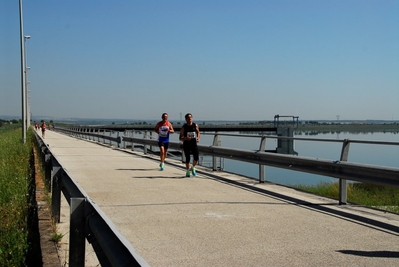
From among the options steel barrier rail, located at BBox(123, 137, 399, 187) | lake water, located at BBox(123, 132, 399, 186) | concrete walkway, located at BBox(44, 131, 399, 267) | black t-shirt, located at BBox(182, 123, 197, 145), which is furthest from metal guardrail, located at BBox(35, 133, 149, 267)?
black t-shirt, located at BBox(182, 123, 197, 145)

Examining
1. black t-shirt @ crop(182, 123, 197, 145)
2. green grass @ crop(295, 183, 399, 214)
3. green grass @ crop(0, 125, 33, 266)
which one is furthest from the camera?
black t-shirt @ crop(182, 123, 197, 145)

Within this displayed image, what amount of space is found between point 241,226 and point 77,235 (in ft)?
12.1

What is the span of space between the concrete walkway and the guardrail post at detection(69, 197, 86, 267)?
80cm

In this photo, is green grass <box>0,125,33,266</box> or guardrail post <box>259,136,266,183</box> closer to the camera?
green grass <box>0,125,33,266</box>

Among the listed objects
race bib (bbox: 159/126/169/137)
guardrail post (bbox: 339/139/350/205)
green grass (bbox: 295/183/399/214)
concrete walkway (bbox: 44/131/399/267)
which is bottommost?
green grass (bbox: 295/183/399/214)

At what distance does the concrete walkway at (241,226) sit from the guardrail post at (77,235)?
0.80 metres

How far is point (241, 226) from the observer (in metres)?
8.30

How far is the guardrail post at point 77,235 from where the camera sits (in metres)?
4.99

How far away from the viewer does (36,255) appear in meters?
6.53

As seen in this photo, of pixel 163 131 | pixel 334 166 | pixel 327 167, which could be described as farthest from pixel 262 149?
pixel 163 131

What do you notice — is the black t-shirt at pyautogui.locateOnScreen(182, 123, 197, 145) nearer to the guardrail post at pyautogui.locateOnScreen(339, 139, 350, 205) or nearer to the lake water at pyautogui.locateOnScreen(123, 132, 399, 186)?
the lake water at pyautogui.locateOnScreen(123, 132, 399, 186)

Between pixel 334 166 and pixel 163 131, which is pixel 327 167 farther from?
pixel 163 131

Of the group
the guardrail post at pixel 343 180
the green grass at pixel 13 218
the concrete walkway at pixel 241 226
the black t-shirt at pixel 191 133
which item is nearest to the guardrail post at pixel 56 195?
the concrete walkway at pixel 241 226

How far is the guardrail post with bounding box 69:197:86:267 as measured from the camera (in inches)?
197
